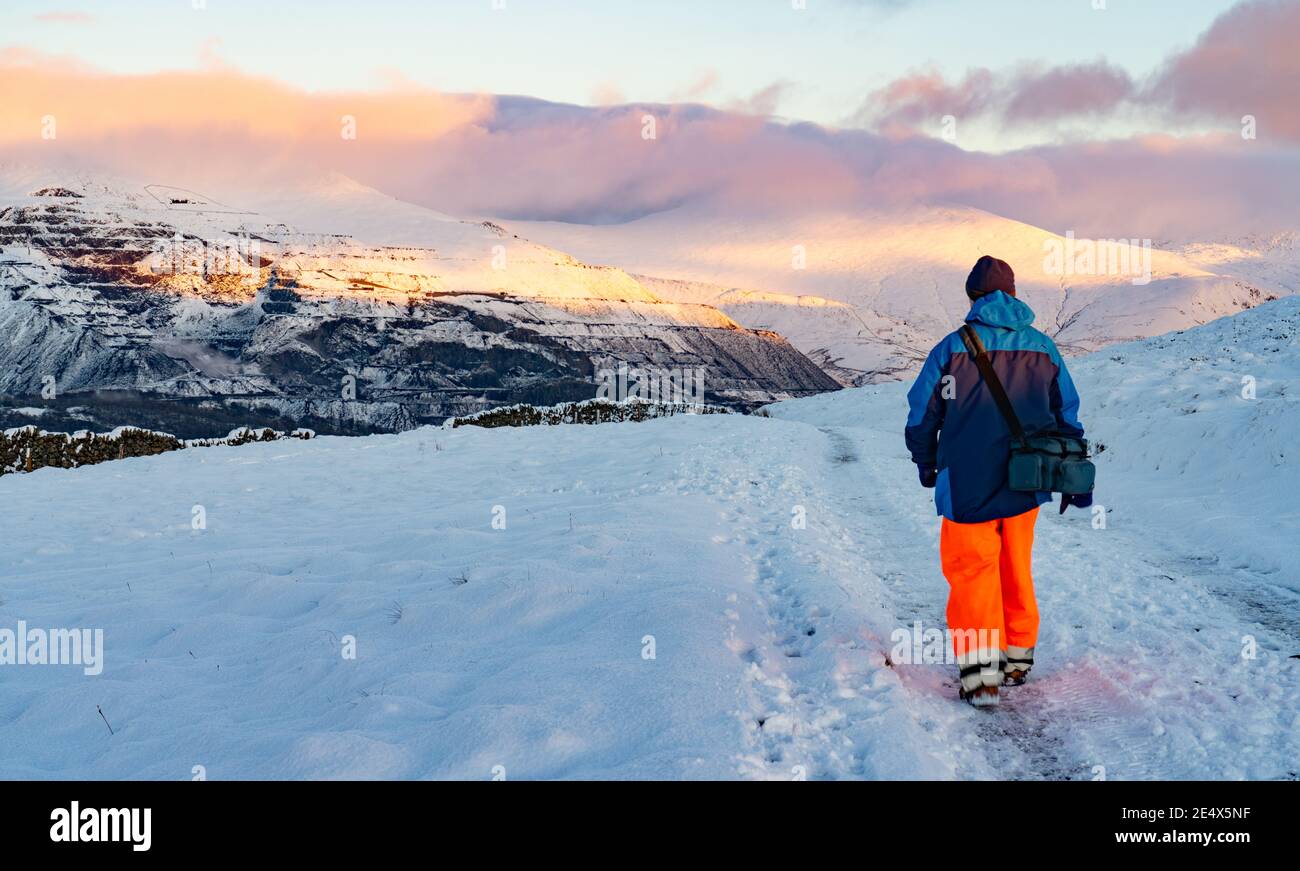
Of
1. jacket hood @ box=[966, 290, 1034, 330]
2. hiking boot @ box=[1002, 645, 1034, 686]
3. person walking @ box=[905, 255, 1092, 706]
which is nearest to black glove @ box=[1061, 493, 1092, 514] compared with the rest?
person walking @ box=[905, 255, 1092, 706]

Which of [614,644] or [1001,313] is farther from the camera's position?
[614,644]

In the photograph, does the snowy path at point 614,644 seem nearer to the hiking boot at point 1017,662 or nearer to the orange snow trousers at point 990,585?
the hiking boot at point 1017,662

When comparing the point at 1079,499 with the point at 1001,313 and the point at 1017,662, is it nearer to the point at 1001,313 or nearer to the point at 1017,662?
the point at 1017,662

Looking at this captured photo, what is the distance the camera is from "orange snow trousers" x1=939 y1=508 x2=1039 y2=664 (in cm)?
696

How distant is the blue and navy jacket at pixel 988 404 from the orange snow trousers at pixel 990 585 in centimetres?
15

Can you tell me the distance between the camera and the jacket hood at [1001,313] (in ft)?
23.4

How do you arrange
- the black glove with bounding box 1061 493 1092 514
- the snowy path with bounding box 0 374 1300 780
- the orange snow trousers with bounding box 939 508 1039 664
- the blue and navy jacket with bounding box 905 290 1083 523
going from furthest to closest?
the black glove with bounding box 1061 493 1092 514, the blue and navy jacket with bounding box 905 290 1083 523, the orange snow trousers with bounding box 939 508 1039 664, the snowy path with bounding box 0 374 1300 780

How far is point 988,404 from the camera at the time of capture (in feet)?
23.5

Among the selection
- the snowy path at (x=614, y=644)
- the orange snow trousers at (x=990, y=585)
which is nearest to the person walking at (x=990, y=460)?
the orange snow trousers at (x=990, y=585)

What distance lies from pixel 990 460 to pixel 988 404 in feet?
1.43

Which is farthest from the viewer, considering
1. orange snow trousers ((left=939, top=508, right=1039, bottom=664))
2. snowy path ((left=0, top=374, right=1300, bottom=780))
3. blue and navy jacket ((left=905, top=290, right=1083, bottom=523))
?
blue and navy jacket ((left=905, top=290, right=1083, bottom=523))

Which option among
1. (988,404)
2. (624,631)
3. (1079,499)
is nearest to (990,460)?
(988,404)

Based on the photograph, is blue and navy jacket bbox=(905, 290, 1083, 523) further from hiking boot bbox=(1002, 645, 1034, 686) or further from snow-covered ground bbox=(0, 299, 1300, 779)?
snow-covered ground bbox=(0, 299, 1300, 779)

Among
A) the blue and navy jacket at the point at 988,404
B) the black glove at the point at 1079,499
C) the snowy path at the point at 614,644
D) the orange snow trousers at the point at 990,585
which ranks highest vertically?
the blue and navy jacket at the point at 988,404
